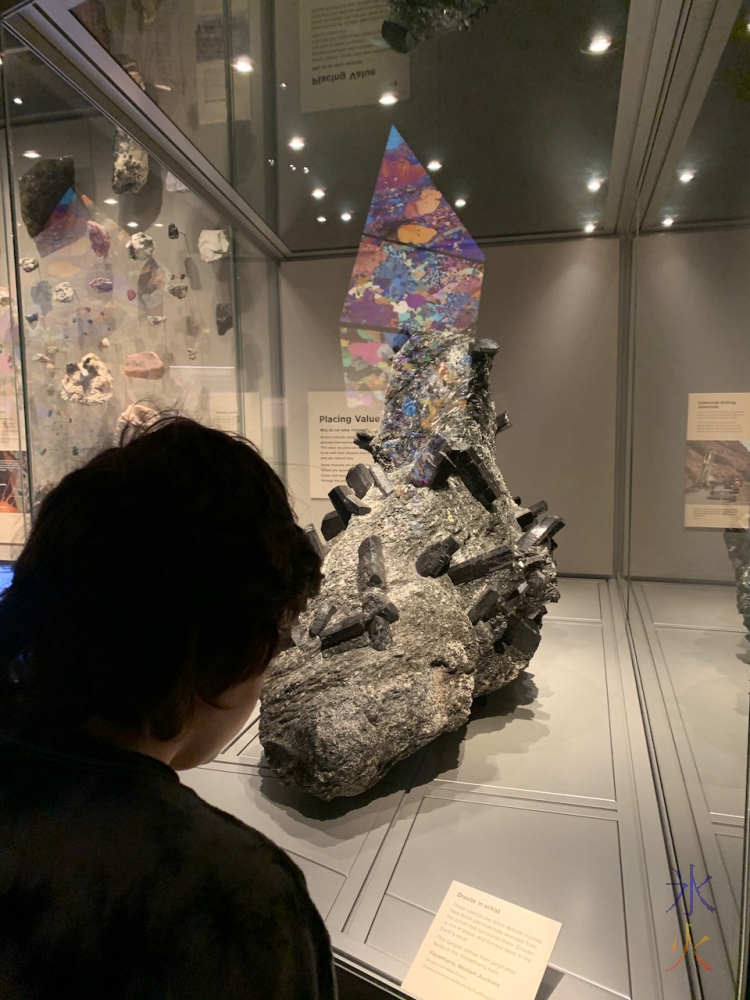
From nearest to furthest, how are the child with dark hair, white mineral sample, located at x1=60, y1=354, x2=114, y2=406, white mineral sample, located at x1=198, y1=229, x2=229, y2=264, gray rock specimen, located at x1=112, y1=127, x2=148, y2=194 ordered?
1. the child with dark hair
2. white mineral sample, located at x1=60, y1=354, x2=114, y2=406
3. gray rock specimen, located at x1=112, y1=127, x2=148, y2=194
4. white mineral sample, located at x1=198, y1=229, x2=229, y2=264

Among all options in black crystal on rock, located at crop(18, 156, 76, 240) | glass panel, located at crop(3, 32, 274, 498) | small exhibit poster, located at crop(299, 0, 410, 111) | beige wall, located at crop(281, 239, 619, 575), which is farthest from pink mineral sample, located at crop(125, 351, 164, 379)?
small exhibit poster, located at crop(299, 0, 410, 111)

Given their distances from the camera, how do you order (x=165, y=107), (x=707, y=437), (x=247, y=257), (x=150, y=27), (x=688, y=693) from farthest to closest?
(x=247, y=257), (x=165, y=107), (x=150, y=27), (x=707, y=437), (x=688, y=693)

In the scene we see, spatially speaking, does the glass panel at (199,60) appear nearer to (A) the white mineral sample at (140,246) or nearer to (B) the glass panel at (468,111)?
(B) the glass panel at (468,111)

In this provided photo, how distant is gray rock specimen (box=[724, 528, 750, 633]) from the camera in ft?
3.78

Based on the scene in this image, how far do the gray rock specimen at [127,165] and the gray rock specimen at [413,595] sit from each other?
1093 millimetres

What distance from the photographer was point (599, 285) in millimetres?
2777

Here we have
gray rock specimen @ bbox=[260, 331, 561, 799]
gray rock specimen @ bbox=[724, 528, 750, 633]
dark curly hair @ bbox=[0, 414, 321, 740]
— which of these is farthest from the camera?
gray rock specimen @ bbox=[260, 331, 561, 799]

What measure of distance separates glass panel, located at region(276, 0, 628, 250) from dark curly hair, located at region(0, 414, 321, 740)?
150 centimetres

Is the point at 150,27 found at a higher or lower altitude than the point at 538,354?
higher

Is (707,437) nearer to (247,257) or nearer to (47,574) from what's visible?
(47,574)

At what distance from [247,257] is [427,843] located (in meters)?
2.37

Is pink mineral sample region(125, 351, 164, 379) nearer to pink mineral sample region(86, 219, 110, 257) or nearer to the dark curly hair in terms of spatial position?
pink mineral sample region(86, 219, 110, 257)

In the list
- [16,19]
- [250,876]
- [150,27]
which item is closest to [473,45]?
[150,27]

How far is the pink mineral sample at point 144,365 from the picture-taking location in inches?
87.4
